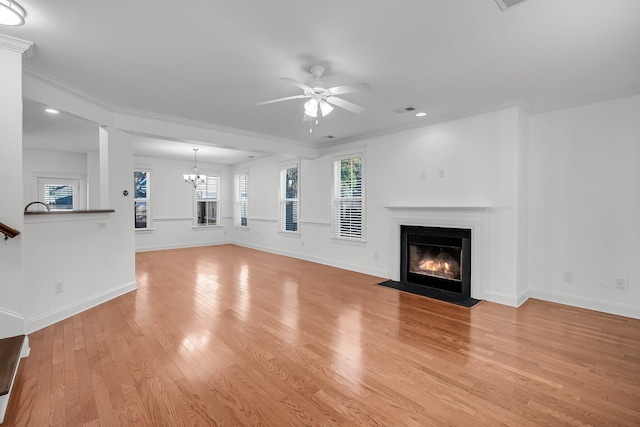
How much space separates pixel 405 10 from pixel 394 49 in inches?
19.9

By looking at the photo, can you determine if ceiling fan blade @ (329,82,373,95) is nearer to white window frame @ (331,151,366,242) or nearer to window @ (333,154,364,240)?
white window frame @ (331,151,366,242)

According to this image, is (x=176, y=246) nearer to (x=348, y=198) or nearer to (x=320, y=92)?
(x=348, y=198)

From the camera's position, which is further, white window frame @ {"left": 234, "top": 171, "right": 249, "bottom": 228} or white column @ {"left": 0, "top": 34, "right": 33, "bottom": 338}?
white window frame @ {"left": 234, "top": 171, "right": 249, "bottom": 228}

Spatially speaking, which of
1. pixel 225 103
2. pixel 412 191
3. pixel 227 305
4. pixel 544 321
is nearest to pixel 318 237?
pixel 412 191

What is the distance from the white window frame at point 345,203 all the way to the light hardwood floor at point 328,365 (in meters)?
1.98

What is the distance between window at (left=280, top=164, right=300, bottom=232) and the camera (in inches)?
293

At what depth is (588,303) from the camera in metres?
3.71

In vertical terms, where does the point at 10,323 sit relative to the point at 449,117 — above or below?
below

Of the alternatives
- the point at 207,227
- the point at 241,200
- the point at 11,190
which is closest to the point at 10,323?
the point at 11,190

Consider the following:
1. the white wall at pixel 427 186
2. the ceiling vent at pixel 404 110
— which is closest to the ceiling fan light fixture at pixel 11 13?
the ceiling vent at pixel 404 110

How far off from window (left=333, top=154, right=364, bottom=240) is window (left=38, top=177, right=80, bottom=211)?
6.72 metres

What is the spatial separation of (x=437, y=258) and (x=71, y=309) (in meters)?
4.91

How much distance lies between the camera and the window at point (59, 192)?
7.26 meters

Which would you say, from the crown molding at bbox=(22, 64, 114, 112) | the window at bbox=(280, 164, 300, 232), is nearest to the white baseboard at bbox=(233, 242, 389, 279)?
the window at bbox=(280, 164, 300, 232)
